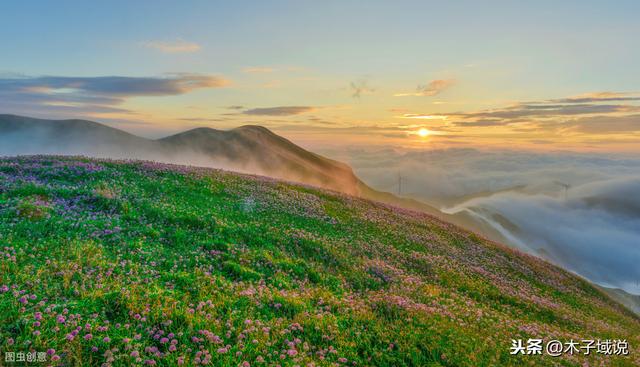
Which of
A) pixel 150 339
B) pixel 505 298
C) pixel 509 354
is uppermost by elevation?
pixel 150 339

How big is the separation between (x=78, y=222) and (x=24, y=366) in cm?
907

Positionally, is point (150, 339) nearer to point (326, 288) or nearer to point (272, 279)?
point (272, 279)

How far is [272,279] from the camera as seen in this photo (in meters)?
12.1

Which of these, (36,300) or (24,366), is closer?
(24,366)

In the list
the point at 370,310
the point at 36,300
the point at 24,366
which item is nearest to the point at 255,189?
the point at 370,310

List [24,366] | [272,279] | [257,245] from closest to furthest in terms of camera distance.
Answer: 1. [24,366]
2. [272,279]
3. [257,245]

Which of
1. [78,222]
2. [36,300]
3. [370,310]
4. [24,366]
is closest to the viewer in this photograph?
[24,366]

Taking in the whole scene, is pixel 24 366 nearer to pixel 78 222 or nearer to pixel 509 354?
pixel 78 222

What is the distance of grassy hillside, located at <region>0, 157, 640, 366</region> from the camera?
7230 mm

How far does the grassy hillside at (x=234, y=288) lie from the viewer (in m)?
7.23

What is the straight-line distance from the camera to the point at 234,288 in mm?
10422

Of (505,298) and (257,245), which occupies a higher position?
(257,245)

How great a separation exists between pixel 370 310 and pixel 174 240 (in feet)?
27.3

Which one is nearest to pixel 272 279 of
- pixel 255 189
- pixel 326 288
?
pixel 326 288
